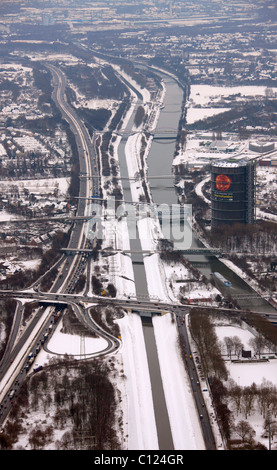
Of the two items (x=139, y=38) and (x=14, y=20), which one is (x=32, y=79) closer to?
(x=139, y=38)

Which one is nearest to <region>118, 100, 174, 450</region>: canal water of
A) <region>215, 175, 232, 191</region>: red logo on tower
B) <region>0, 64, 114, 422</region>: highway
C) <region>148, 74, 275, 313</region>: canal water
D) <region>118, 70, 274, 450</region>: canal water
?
<region>118, 70, 274, 450</region>: canal water

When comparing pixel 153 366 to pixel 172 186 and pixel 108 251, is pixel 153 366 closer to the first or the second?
pixel 108 251

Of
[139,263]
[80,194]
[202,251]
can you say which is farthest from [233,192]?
[80,194]

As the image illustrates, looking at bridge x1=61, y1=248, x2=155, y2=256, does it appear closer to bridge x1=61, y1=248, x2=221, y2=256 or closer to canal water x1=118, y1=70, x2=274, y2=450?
bridge x1=61, y1=248, x2=221, y2=256

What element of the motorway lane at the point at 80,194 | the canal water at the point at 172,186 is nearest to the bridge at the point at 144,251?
the canal water at the point at 172,186

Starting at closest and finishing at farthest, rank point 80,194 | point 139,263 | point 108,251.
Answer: point 139,263
point 108,251
point 80,194

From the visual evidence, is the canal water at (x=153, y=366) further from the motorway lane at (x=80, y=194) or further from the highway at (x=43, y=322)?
the motorway lane at (x=80, y=194)
